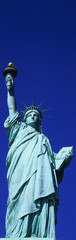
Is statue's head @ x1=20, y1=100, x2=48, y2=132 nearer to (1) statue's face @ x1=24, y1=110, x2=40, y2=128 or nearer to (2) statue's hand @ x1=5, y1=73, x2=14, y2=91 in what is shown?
(1) statue's face @ x1=24, y1=110, x2=40, y2=128

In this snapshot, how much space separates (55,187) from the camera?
368 inches

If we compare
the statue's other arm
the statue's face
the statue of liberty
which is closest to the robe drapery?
the statue of liberty

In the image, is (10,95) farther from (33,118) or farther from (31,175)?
(31,175)

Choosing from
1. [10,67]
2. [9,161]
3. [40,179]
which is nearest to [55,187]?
[40,179]

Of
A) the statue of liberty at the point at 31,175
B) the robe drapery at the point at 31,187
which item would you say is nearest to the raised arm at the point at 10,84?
the statue of liberty at the point at 31,175

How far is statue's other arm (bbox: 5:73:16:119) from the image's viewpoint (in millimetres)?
10744

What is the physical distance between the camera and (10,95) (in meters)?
11.0

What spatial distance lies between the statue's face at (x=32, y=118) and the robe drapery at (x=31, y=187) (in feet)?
1.30

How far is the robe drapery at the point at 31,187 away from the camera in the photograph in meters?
8.52

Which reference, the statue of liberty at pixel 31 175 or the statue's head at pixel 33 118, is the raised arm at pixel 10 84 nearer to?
the statue of liberty at pixel 31 175

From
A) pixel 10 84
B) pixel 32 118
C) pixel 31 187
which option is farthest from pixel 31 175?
pixel 10 84

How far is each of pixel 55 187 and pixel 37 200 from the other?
75 centimetres

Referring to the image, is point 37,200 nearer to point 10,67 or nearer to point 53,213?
point 53,213

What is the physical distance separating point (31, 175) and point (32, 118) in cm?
194
